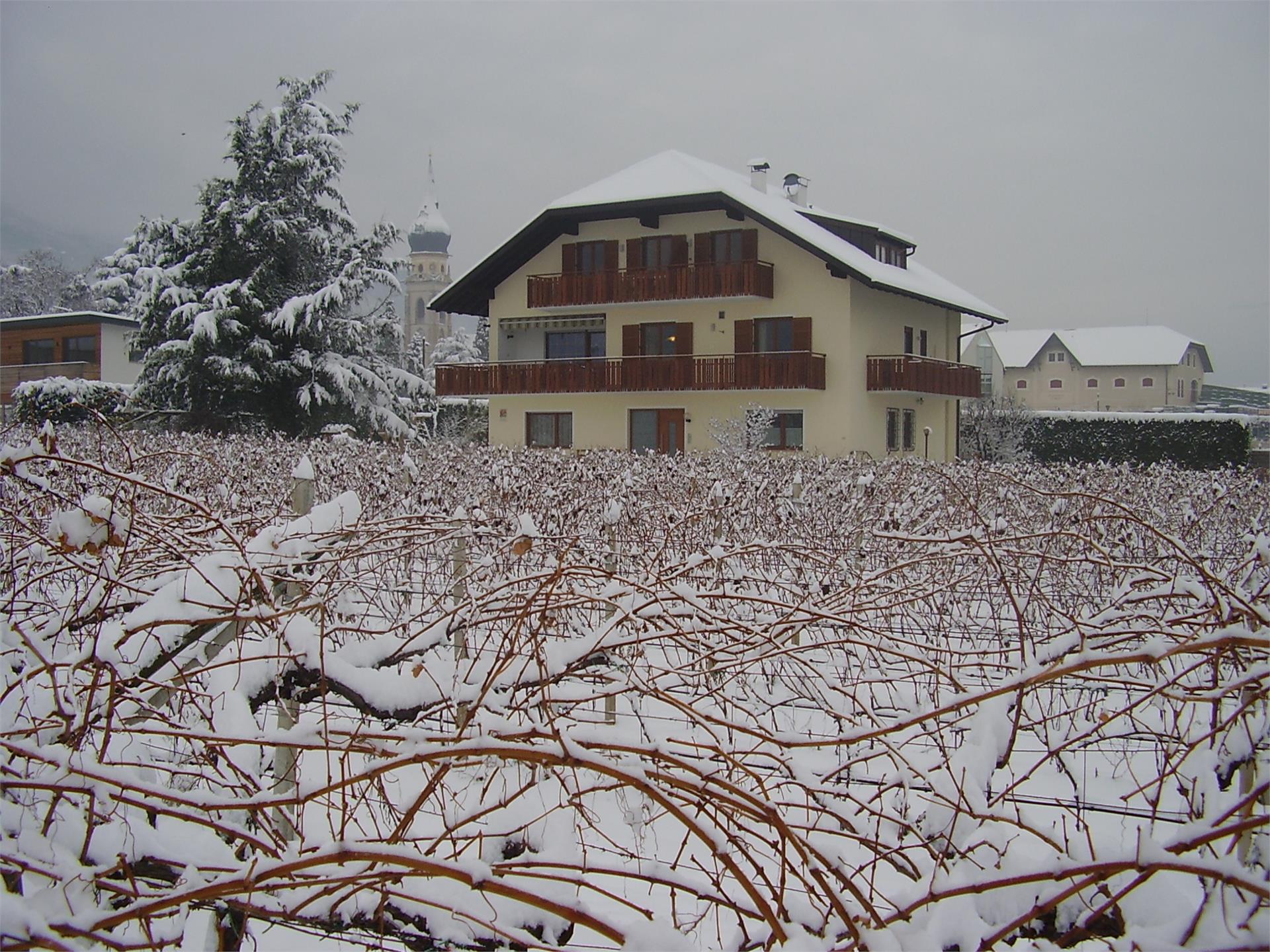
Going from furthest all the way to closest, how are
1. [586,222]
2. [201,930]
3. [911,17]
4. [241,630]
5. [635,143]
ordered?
[635,143] < [586,222] < [911,17] < [241,630] < [201,930]

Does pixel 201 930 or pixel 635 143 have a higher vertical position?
pixel 635 143

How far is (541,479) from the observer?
10.1 meters

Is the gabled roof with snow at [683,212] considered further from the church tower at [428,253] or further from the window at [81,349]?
the church tower at [428,253]

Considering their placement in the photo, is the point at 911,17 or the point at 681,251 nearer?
the point at 911,17

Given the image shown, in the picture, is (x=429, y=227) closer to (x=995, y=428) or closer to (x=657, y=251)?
(x=657, y=251)

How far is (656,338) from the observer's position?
2966 cm

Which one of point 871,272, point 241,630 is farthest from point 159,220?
point 241,630

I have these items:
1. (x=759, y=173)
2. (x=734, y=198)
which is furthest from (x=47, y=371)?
(x=759, y=173)

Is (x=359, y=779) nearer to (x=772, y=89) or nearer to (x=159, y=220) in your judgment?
(x=772, y=89)

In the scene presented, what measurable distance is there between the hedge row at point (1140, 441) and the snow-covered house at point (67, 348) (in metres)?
35.8

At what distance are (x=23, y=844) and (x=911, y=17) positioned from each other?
10.3 meters

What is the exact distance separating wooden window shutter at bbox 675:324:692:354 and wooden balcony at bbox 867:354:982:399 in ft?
18.5

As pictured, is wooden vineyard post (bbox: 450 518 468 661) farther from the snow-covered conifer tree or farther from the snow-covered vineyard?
the snow-covered conifer tree

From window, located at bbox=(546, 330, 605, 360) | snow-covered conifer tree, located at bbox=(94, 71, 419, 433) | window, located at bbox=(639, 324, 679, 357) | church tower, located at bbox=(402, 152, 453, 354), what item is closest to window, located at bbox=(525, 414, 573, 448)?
window, located at bbox=(546, 330, 605, 360)
